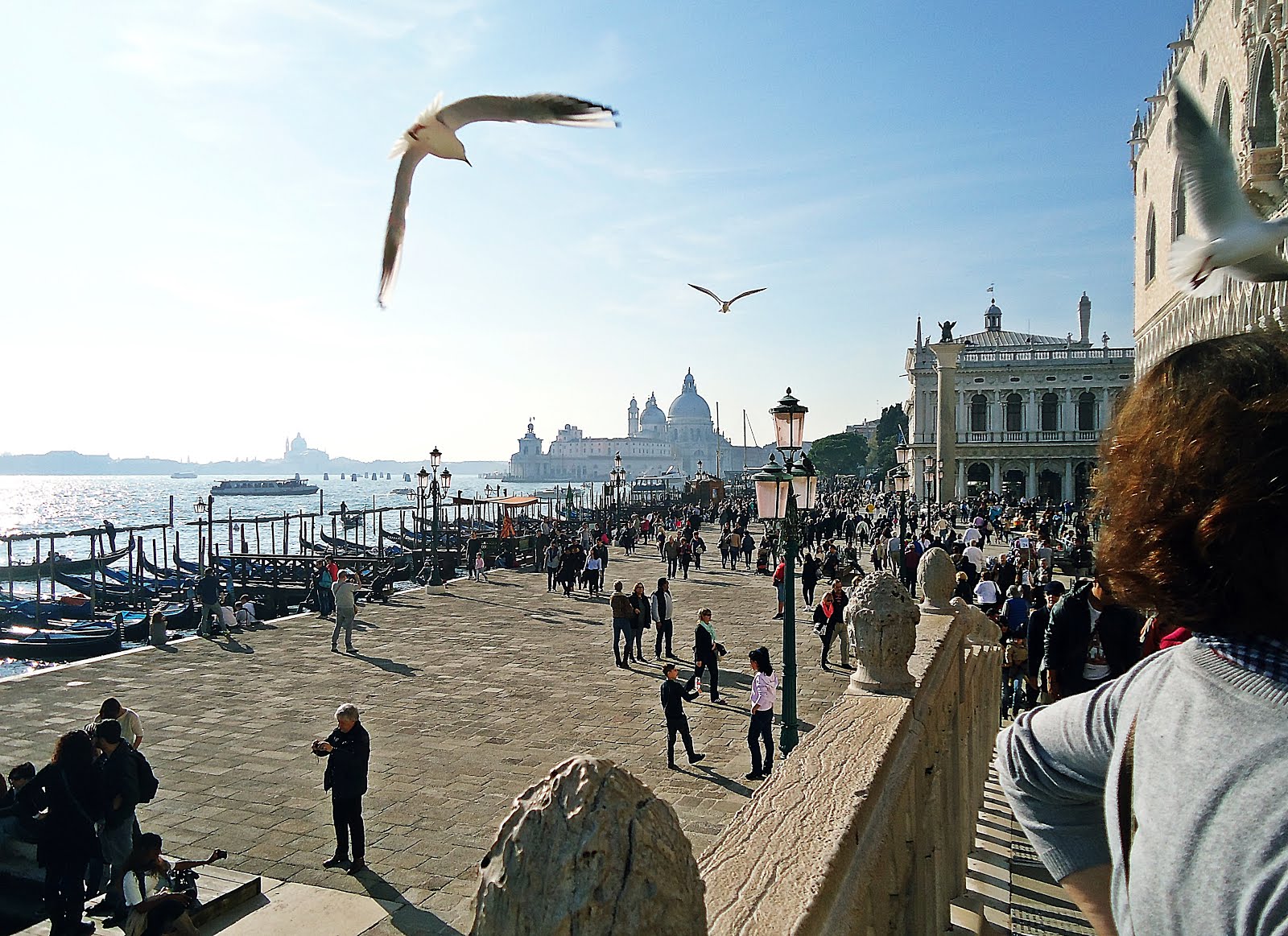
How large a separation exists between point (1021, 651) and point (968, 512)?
30.2 m

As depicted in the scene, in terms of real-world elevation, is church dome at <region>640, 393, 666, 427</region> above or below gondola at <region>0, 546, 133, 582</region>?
above

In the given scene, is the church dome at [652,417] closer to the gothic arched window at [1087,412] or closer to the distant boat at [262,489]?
the distant boat at [262,489]

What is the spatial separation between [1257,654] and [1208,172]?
3.05m

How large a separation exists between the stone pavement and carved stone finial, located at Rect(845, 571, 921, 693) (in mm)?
2375

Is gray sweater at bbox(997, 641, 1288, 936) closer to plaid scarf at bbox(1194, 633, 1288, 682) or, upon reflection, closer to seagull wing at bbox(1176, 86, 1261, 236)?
plaid scarf at bbox(1194, 633, 1288, 682)

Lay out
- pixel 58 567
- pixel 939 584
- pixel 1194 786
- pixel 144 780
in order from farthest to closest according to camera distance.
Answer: pixel 58 567 < pixel 939 584 < pixel 144 780 < pixel 1194 786

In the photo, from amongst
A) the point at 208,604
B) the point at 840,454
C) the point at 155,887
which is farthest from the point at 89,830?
the point at 840,454

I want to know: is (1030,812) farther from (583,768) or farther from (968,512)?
(968,512)

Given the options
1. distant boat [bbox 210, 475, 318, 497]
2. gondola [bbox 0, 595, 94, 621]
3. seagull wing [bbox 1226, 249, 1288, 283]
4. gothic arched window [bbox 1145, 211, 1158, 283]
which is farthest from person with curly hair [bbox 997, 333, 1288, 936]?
distant boat [bbox 210, 475, 318, 497]

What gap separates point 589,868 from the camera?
1.18 meters

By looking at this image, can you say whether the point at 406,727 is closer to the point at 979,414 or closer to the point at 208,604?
the point at 208,604

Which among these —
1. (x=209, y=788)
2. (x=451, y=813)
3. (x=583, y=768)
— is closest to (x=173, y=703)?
(x=209, y=788)

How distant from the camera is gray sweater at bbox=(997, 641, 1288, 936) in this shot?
2.63 ft

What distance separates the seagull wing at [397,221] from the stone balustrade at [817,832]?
101 inches
